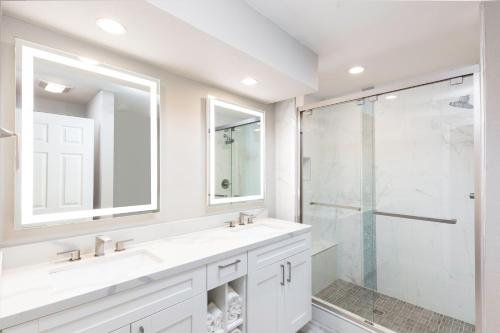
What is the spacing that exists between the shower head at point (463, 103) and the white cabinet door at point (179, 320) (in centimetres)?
219

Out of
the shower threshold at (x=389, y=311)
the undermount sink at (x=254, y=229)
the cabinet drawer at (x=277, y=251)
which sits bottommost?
the shower threshold at (x=389, y=311)

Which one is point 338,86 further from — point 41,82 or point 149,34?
point 41,82

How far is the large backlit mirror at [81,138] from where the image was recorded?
3.66 ft

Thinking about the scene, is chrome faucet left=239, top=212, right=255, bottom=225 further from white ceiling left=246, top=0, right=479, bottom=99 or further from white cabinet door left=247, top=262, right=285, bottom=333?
white ceiling left=246, top=0, right=479, bottom=99

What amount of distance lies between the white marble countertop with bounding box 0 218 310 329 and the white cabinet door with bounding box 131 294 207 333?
0.17m

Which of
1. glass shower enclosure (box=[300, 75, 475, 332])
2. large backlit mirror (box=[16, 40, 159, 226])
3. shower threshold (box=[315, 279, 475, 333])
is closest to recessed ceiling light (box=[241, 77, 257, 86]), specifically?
large backlit mirror (box=[16, 40, 159, 226])

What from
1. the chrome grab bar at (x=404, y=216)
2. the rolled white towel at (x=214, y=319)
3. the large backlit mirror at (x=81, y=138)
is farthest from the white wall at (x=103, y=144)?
the chrome grab bar at (x=404, y=216)

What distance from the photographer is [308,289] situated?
195 cm

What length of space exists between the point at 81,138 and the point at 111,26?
60 centimetres

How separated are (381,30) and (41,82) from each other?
80.6 inches

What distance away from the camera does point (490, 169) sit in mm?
1268

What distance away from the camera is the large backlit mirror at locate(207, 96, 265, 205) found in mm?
1892

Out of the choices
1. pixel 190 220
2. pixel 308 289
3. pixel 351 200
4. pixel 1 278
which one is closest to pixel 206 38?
pixel 190 220

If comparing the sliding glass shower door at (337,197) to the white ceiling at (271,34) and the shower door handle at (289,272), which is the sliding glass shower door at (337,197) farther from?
the shower door handle at (289,272)
